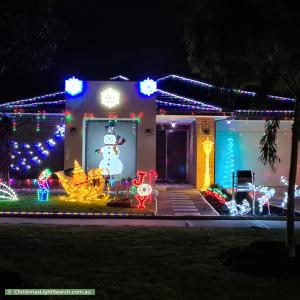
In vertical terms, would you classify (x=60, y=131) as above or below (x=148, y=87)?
below

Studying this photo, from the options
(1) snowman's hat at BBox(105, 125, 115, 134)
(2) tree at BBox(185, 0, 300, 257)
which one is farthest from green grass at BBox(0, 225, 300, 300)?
(1) snowman's hat at BBox(105, 125, 115, 134)

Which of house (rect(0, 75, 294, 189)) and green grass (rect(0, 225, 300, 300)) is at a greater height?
house (rect(0, 75, 294, 189))

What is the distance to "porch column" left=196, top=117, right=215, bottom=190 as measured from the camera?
1947 centimetres

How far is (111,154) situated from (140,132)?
1493 millimetres

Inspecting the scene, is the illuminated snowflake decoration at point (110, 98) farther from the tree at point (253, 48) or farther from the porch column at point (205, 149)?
the tree at point (253, 48)

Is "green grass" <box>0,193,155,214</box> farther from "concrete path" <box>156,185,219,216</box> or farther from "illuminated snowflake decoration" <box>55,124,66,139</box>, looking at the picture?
"illuminated snowflake decoration" <box>55,124,66,139</box>

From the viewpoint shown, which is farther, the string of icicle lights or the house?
the string of icicle lights

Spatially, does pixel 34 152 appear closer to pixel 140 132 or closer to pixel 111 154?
pixel 111 154

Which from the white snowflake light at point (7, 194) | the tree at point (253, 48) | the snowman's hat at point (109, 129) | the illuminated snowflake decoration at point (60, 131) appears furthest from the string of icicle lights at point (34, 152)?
the tree at point (253, 48)

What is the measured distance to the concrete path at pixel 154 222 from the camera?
12.0 metres

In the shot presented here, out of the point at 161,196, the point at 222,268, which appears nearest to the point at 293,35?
the point at 222,268

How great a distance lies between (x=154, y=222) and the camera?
1244cm

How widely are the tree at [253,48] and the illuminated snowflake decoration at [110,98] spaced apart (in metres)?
9.82

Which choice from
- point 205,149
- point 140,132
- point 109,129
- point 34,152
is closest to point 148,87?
point 140,132
